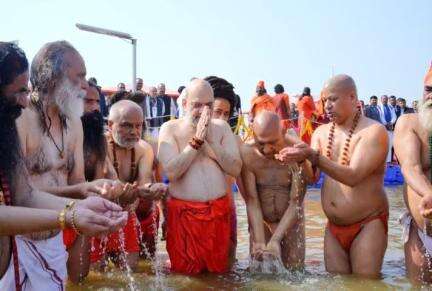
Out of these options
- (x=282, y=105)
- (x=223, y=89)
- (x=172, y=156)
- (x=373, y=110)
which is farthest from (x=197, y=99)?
(x=373, y=110)

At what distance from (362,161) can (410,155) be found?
1.26ft

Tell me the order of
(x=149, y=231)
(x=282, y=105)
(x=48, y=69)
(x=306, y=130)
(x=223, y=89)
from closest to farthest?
(x=48, y=69) → (x=149, y=231) → (x=223, y=89) → (x=306, y=130) → (x=282, y=105)

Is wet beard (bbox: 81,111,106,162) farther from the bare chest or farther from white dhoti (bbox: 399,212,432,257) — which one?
white dhoti (bbox: 399,212,432,257)

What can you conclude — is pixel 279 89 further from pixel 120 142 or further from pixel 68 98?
pixel 68 98

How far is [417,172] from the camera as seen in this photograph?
4039 mm

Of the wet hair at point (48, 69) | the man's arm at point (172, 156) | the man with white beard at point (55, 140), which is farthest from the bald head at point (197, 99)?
the wet hair at point (48, 69)

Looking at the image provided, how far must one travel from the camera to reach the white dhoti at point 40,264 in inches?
116

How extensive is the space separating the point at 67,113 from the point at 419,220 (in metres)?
2.72

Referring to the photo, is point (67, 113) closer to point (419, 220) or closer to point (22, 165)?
point (22, 165)

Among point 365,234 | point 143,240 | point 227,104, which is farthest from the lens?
point 227,104

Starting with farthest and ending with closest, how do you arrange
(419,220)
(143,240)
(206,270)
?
1. (143,240)
2. (206,270)
3. (419,220)

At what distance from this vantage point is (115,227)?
2367 millimetres

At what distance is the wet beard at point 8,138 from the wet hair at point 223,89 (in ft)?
11.6

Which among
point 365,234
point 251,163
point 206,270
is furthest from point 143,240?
point 365,234
